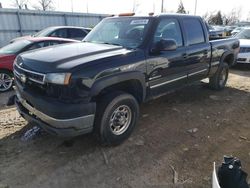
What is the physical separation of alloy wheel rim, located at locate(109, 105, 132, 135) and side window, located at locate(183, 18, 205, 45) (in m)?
2.07

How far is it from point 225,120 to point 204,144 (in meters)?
1.20

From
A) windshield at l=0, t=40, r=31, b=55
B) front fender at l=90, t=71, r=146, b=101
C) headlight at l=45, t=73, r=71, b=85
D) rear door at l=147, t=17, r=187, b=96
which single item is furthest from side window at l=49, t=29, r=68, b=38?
headlight at l=45, t=73, r=71, b=85

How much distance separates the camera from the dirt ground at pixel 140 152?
3.21 metres

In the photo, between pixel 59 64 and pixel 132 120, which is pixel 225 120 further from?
pixel 59 64

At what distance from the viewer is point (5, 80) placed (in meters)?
7.00

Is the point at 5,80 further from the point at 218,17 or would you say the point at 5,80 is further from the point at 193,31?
the point at 218,17

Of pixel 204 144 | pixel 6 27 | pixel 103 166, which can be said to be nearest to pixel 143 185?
pixel 103 166

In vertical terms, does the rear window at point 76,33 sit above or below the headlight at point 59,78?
below

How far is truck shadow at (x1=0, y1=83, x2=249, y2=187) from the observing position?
3410 mm

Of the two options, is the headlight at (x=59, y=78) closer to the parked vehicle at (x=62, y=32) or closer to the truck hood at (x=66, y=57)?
the truck hood at (x=66, y=57)

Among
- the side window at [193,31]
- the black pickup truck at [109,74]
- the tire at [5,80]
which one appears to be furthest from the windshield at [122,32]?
the tire at [5,80]

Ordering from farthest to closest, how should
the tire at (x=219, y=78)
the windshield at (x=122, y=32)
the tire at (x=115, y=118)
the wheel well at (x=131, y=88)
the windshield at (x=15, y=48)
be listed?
the windshield at (x=15, y=48), the tire at (x=219, y=78), the windshield at (x=122, y=32), the wheel well at (x=131, y=88), the tire at (x=115, y=118)

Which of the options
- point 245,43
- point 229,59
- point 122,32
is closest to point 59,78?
point 122,32

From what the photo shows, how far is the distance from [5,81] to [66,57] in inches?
166
